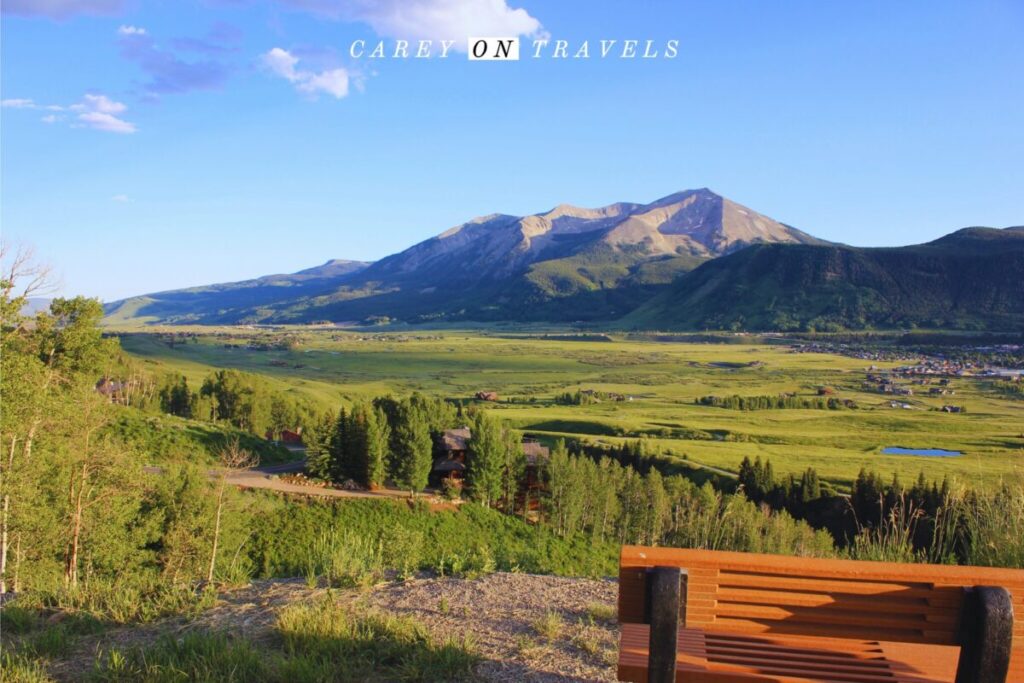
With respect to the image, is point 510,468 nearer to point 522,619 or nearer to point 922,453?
point 522,619

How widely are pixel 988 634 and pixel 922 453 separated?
79.2 metres

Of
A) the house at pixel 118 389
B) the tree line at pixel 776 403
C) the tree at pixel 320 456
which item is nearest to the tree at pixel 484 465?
the tree at pixel 320 456

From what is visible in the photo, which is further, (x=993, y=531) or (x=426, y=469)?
(x=426, y=469)

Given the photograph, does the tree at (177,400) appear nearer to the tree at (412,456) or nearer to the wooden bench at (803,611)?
the tree at (412,456)

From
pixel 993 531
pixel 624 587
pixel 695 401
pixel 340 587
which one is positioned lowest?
pixel 695 401

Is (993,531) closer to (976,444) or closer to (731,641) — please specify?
(731,641)

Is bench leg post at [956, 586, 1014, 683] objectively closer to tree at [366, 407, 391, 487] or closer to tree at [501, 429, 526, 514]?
tree at [501, 429, 526, 514]

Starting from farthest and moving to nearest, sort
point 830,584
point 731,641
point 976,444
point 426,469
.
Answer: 1. point 976,444
2. point 426,469
3. point 731,641
4. point 830,584

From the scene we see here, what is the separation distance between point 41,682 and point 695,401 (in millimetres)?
113759

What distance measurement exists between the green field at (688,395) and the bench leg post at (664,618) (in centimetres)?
675

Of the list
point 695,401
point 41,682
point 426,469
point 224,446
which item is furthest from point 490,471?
point 695,401

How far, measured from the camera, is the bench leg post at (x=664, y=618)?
10.8ft

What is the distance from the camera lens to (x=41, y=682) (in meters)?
4.72

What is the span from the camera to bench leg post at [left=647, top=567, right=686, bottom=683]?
3299 mm
